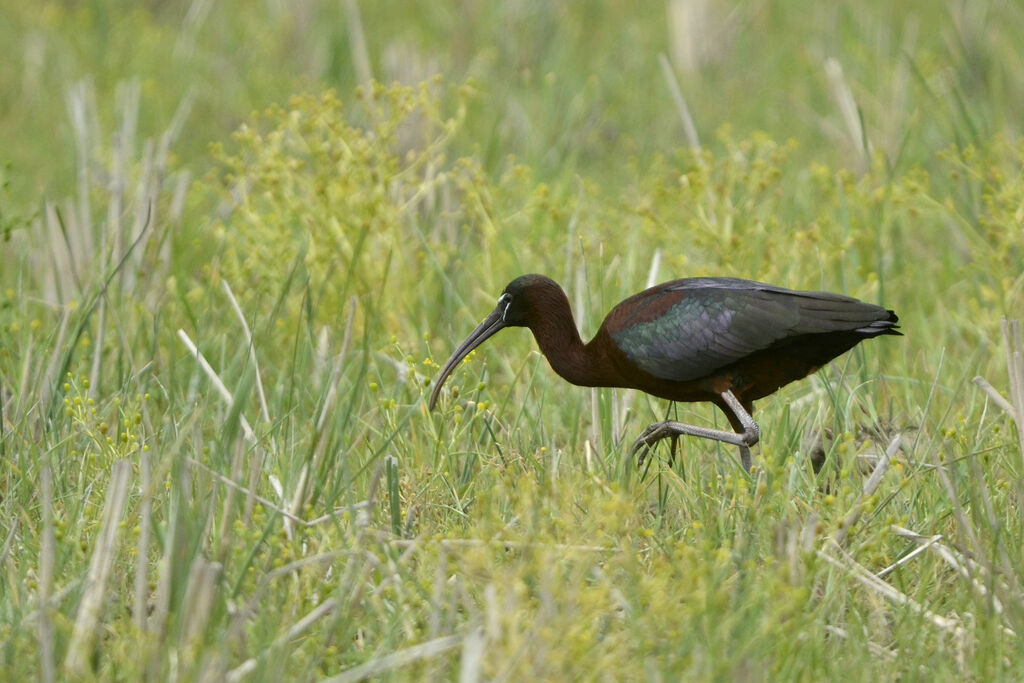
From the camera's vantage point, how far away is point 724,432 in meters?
4.36

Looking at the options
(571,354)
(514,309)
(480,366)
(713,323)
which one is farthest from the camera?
(480,366)

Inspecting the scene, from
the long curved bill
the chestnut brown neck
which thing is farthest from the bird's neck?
the long curved bill

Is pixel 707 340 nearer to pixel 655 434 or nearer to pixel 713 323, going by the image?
pixel 713 323

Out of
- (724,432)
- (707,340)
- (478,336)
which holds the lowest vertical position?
(724,432)

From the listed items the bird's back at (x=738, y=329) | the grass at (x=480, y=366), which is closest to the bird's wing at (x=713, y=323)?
the bird's back at (x=738, y=329)

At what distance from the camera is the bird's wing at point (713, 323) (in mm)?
4359

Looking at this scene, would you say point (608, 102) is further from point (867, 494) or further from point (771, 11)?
point (867, 494)

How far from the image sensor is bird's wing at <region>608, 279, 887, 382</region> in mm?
4359

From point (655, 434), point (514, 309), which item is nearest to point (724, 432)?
point (655, 434)

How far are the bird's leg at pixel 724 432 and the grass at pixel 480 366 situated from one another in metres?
0.09

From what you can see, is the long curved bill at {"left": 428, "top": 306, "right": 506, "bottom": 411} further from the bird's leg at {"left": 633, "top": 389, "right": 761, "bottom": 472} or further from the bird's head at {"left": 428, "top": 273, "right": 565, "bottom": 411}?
the bird's leg at {"left": 633, "top": 389, "right": 761, "bottom": 472}

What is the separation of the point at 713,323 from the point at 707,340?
60 millimetres

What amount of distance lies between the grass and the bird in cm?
15

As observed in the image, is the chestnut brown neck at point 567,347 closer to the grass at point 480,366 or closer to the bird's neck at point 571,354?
the bird's neck at point 571,354
